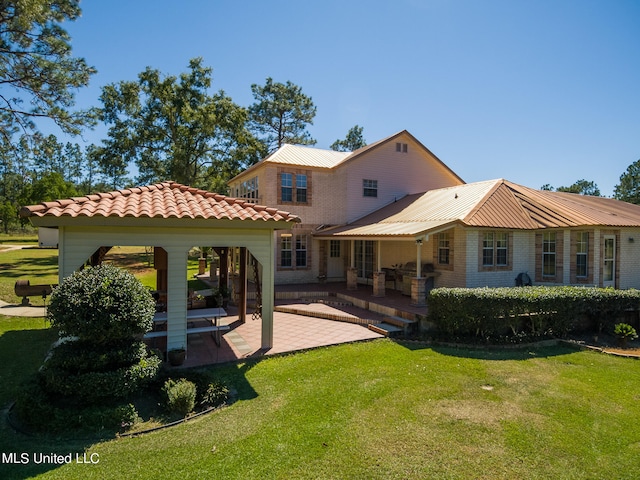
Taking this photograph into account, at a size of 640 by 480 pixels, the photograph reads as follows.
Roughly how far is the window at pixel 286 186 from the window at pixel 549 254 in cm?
1124

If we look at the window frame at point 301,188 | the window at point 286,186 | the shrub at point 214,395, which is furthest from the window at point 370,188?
the shrub at point 214,395

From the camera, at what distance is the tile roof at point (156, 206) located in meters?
6.71

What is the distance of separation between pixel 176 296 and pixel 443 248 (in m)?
10.2

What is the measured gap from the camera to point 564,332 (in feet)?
34.4

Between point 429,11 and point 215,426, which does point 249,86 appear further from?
point 215,426

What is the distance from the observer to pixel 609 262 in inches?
580

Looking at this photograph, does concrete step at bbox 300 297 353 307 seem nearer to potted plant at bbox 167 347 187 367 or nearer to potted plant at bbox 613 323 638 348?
potted plant at bbox 167 347 187 367

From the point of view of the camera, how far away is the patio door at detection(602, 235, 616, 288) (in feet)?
47.7

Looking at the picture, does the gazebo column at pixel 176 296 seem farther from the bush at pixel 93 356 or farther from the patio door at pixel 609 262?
the patio door at pixel 609 262

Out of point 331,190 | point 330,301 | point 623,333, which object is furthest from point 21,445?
point 331,190

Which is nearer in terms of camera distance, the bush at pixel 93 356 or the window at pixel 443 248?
the bush at pixel 93 356

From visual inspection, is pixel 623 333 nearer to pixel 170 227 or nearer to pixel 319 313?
pixel 319 313

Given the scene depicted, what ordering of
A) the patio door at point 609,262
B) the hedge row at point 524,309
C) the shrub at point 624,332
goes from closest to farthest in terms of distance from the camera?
the shrub at point 624,332, the hedge row at point 524,309, the patio door at point 609,262

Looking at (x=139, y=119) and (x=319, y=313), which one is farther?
(x=139, y=119)
